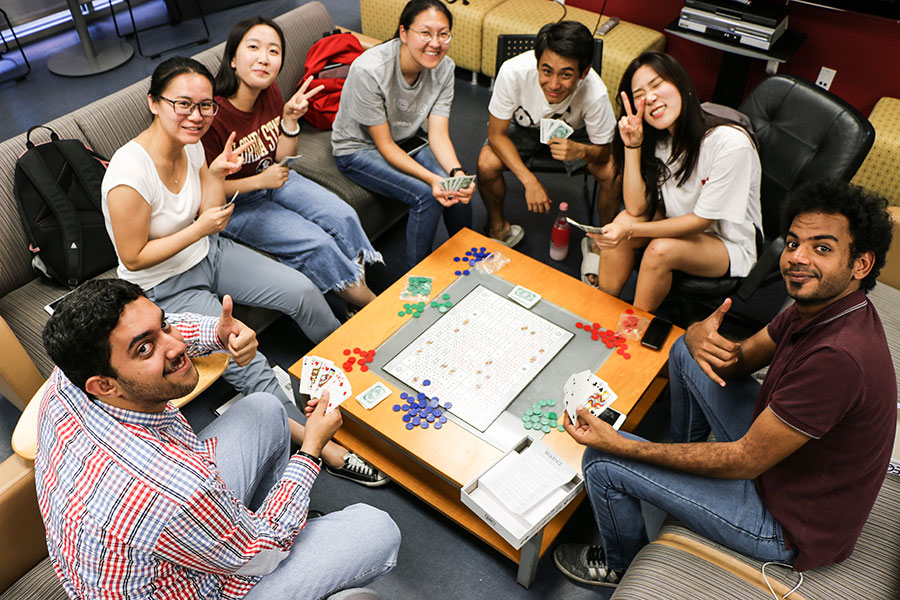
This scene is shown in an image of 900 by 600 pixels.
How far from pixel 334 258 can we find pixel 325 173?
0.60 metres

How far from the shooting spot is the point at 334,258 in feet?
9.24

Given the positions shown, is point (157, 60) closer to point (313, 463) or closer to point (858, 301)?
point (313, 463)

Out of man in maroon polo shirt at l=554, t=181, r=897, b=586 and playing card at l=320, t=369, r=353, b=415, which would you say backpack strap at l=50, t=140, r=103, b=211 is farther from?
man in maroon polo shirt at l=554, t=181, r=897, b=586

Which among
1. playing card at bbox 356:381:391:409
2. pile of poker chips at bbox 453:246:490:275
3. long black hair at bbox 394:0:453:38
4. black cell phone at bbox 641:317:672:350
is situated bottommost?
playing card at bbox 356:381:391:409

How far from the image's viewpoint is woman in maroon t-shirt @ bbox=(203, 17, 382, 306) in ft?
8.73

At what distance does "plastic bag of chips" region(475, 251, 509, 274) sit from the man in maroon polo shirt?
94 centimetres

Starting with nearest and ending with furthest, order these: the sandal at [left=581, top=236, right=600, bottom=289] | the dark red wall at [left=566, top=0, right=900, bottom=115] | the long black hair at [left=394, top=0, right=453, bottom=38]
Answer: the long black hair at [left=394, top=0, right=453, bottom=38] < the sandal at [left=581, top=236, right=600, bottom=289] < the dark red wall at [left=566, top=0, right=900, bottom=115]

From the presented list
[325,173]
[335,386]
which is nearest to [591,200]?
[325,173]

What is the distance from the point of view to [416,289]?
259cm

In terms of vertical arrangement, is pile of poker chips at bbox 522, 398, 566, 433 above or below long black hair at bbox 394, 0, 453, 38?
below

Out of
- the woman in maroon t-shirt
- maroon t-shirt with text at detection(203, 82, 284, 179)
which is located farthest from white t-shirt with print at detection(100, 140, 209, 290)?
the woman in maroon t-shirt

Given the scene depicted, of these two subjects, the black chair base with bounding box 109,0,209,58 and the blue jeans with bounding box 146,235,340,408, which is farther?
the black chair base with bounding box 109,0,209,58

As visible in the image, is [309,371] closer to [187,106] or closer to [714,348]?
[187,106]

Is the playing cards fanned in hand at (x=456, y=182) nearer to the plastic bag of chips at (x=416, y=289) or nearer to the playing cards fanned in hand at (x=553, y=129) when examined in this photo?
the playing cards fanned in hand at (x=553, y=129)
